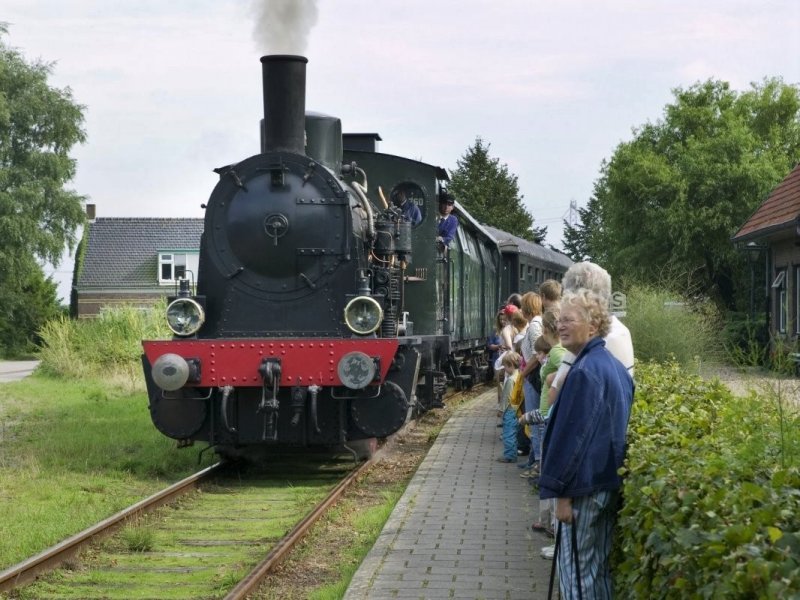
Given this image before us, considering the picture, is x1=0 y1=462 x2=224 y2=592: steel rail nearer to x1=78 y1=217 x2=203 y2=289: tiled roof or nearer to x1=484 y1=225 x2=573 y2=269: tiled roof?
x1=484 y1=225 x2=573 y2=269: tiled roof

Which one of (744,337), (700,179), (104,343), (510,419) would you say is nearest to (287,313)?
(510,419)

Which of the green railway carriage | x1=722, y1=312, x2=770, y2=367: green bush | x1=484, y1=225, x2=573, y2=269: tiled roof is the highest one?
x1=484, y1=225, x2=573, y2=269: tiled roof

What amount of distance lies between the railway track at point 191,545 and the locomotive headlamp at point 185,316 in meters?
1.31

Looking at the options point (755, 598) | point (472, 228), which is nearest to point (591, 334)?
point (755, 598)

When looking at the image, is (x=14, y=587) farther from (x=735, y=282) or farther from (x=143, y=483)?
(x=735, y=282)

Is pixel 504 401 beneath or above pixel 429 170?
beneath

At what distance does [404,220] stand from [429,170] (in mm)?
1481

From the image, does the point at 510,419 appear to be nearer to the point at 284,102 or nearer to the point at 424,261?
the point at 424,261

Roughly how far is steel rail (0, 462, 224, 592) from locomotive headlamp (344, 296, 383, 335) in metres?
2.00

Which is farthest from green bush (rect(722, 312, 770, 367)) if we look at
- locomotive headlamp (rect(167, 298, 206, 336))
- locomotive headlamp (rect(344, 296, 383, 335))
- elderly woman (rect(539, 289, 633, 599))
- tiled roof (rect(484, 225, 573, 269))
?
locomotive headlamp (rect(167, 298, 206, 336))

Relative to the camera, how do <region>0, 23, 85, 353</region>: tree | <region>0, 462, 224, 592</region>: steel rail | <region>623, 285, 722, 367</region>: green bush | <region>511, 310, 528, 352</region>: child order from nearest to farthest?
<region>0, 462, 224, 592</region>: steel rail
<region>511, 310, 528, 352</region>: child
<region>623, 285, 722, 367</region>: green bush
<region>0, 23, 85, 353</region>: tree

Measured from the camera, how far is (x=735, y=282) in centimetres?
3425

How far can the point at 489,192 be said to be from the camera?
2205 inches

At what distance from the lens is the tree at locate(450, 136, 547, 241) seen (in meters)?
55.2
